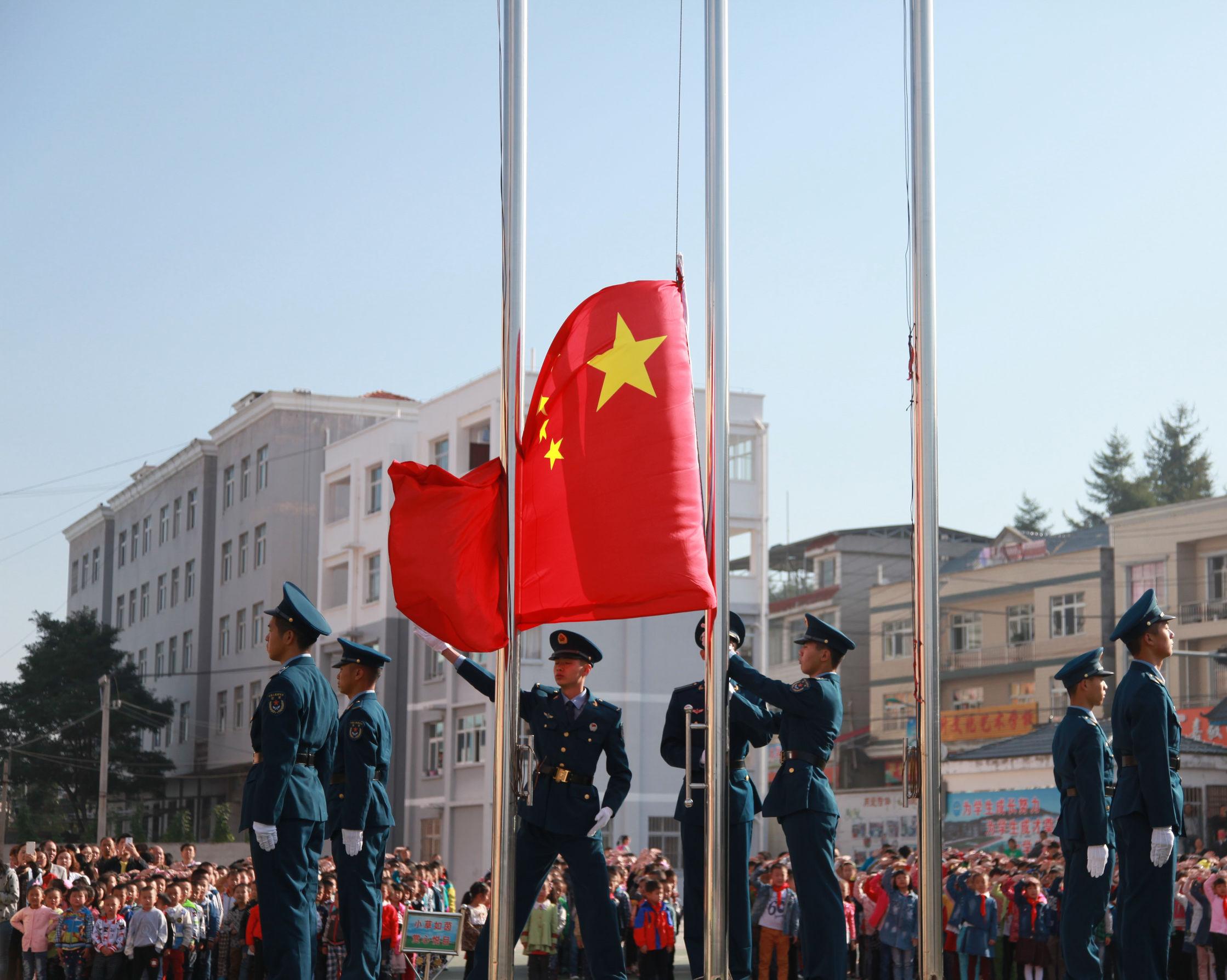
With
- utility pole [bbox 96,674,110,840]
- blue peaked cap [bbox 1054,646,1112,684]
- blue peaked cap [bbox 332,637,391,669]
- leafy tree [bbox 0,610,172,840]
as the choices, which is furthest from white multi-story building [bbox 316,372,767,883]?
blue peaked cap [bbox 1054,646,1112,684]

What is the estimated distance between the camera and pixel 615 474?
8.73 m

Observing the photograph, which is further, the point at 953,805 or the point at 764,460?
the point at 764,460

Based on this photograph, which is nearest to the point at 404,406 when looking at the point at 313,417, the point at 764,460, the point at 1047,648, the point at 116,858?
the point at 313,417

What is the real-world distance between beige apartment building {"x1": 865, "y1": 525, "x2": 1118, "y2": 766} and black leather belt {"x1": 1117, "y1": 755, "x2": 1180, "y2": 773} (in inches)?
1727

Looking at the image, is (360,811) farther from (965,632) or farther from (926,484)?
(965,632)

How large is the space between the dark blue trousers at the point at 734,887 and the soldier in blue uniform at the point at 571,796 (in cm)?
51

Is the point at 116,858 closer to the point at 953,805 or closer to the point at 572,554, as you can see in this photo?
the point at 572,554

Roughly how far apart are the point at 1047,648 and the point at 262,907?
167 feet

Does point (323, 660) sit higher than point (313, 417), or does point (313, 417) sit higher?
point (313, 417)

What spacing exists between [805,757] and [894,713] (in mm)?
55369

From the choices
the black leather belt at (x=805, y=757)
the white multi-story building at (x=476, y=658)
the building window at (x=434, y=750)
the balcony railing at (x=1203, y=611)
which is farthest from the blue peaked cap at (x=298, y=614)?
the balcony railing at (x=1203, y=611)

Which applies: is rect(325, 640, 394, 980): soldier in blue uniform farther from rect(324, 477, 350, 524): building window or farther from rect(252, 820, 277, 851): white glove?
rect(324, 477, 350, 524): building window

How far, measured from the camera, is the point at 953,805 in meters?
43.0

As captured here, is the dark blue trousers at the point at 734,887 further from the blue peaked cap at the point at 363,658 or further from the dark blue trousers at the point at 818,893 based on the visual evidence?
the blue peaked cap at the point at 363,658
